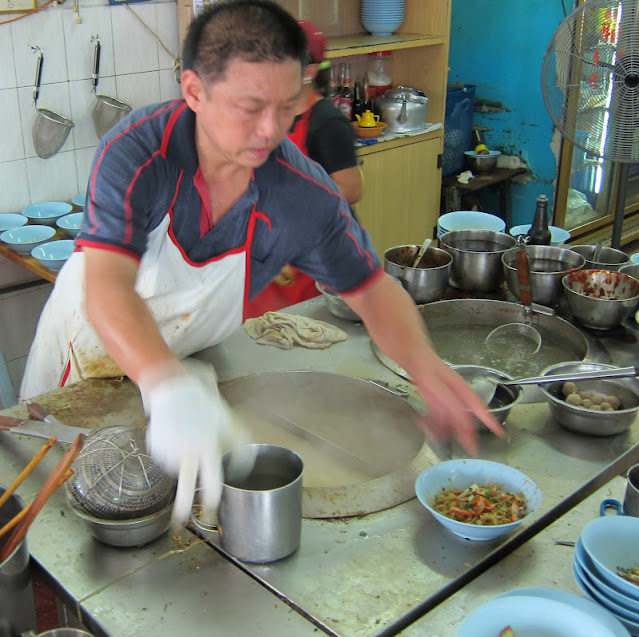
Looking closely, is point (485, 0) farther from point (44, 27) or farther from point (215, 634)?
point (215, 634)

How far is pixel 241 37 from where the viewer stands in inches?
53.8

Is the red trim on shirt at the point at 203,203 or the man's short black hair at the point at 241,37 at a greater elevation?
the man's short black hair at the point at 241,37


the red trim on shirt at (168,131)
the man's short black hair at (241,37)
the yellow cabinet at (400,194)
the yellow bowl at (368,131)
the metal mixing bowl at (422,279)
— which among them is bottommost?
the yellow cabinet at (400,194)

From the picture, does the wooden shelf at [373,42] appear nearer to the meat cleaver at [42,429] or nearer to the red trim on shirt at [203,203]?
the red trim on shirt at [203,203]

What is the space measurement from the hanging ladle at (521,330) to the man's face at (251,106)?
1.04m

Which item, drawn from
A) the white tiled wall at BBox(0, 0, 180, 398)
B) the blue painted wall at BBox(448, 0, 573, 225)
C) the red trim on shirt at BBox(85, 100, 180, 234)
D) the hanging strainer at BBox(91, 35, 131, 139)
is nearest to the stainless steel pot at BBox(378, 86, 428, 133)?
the blue painted wall at BBox(448, 0, 573, 225)

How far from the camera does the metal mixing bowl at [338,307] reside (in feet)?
7.27

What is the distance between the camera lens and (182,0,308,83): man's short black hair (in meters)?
1.36

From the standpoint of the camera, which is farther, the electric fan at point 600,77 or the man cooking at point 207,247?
the electric fan at point 600,77

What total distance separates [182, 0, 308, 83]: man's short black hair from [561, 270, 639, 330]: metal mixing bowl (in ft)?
3.80

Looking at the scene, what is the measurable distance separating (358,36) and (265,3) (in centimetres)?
338

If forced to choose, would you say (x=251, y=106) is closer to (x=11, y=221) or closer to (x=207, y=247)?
(x=207, y=247)

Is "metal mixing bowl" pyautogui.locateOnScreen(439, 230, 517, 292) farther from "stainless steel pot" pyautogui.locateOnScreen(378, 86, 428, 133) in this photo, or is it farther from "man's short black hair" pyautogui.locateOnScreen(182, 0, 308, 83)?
"stainless steel pot" pyautogui.locateOnScreen(378, 86, 428, 133)

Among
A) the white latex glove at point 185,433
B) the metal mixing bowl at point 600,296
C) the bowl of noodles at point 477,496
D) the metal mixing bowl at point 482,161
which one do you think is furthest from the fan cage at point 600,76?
the white latex glove at point 185,433
